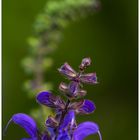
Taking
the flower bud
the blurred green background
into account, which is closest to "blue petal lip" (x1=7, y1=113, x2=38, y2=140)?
the flower bud

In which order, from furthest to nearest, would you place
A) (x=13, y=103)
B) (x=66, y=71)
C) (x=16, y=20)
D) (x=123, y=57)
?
(x=123, y=57)
(x=16, y=20)
(x=13, y=103)
(x=66, y=71)

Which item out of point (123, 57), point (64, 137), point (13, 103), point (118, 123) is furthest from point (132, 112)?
point (64, 137)

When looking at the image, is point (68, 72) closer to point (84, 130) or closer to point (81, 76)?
point (81, 76)

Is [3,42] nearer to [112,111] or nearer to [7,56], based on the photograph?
[7,56]

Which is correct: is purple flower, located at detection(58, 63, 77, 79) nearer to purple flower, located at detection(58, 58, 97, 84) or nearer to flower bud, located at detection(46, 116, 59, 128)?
purple flower, located at detection(58, 58, 97, 84)

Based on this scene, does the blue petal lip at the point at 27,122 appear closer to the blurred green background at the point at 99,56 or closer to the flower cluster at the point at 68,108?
the flower cluster at the point at 68,108

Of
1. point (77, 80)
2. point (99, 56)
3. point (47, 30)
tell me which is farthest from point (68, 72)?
point (99, 56)

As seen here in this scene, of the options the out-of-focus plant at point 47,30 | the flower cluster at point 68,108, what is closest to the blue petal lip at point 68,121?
the flower cluster at point 68,108
